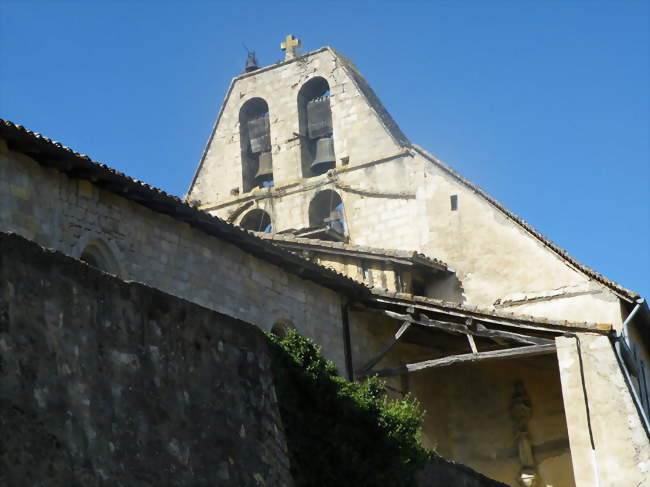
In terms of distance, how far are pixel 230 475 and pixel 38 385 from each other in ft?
6.93

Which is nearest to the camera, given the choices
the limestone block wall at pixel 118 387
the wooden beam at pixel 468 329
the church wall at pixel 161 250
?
the limestone block wall at pixel 118 387

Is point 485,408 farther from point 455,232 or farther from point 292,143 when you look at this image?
point 292,143

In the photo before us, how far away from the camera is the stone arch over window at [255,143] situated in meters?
27.2

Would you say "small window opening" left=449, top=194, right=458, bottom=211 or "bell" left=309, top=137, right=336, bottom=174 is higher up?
"bell" left=309, top=137, right=336, bottom=174

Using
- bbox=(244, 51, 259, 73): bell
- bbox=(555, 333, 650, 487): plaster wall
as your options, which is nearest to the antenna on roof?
bbox=(244, 51, 259, 73): bell

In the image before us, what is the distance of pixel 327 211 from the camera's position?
26.3m

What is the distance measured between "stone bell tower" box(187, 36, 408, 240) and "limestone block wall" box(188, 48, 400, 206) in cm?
2

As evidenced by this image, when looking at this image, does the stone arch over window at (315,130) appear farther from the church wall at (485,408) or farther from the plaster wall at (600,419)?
the plaster wall at (600,419)

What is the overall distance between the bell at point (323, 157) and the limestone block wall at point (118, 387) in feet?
55.2

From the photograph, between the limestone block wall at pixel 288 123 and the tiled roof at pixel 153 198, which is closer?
the tiled roof at pixel 153 198

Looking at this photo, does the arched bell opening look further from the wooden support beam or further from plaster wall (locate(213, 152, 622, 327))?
the wooden support beam

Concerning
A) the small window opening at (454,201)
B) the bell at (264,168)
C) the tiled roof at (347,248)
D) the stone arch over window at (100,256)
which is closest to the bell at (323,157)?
the bell at (264,168)

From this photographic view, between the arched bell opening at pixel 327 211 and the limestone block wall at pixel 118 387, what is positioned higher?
the arched bell opening at pixel 327 211

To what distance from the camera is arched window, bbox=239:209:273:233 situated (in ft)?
86.7
